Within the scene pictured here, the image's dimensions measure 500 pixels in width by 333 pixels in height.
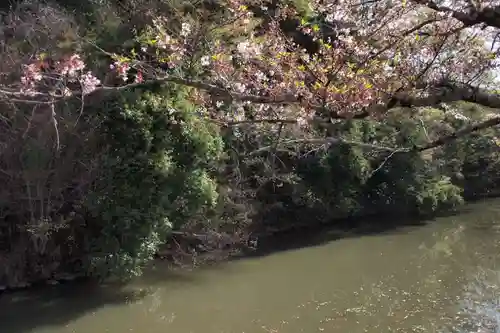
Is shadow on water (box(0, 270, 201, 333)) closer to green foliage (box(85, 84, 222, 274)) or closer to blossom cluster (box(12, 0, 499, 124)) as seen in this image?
green foliage (box(85, 84, 222, 274))

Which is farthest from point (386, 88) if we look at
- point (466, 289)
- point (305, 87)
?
point (466, 289)

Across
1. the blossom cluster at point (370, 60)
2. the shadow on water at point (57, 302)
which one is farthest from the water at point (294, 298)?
the blossom cluster at point (370, 60)

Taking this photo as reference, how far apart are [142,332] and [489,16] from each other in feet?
21.0

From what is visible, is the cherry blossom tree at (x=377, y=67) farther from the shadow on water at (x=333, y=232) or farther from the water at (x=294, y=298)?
the shadow on water at (x=333, y=232)

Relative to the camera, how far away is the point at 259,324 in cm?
816

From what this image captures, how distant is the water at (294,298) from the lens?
809 cm

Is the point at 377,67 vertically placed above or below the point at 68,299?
above

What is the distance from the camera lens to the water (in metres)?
8.09

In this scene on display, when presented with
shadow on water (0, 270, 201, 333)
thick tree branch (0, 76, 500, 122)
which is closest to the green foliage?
shadow on water (0, 270, 201, 333)

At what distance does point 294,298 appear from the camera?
9.46 meters

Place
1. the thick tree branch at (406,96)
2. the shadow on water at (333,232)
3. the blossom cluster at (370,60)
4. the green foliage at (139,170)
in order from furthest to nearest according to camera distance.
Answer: the shadow on water at (333,232)
the green foliage at (139,170)
the blossom cluster at (370,60)
the thick tree branch at (406,96)

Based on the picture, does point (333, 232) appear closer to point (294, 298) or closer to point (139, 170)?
point (294, 298)

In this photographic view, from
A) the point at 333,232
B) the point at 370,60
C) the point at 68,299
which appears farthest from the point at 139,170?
the point at 333,232

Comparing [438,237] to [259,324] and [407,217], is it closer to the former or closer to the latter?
[407,217]
